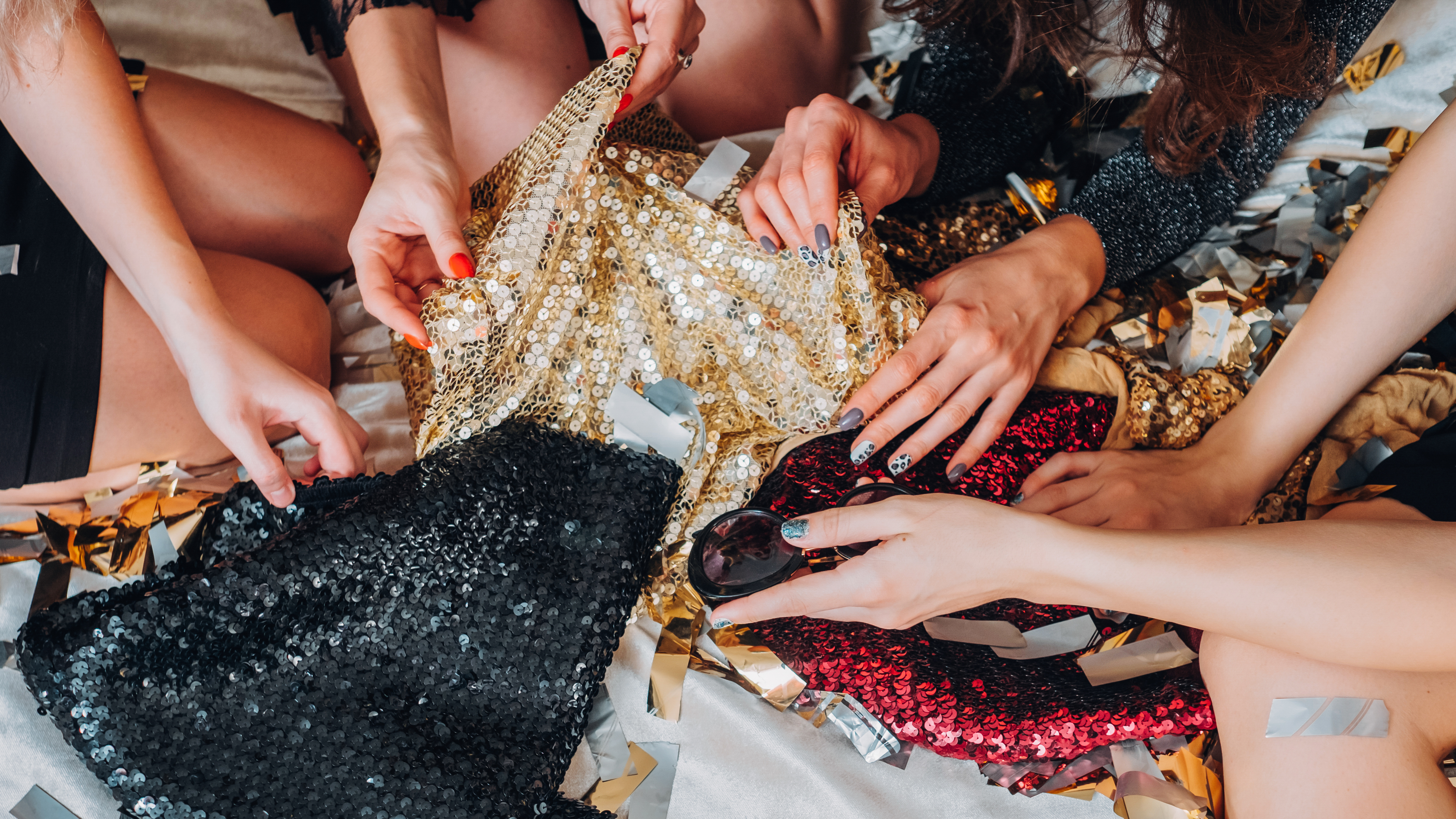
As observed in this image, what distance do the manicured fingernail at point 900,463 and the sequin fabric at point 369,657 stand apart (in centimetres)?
26

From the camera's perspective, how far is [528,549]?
2.62 feet

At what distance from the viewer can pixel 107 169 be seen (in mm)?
846

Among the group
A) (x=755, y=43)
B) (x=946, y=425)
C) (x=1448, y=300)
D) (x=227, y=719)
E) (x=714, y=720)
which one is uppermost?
(x=755, y=43)

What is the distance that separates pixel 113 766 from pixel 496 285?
513mm

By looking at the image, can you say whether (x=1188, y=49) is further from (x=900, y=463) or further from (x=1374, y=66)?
(x=900, y=463)

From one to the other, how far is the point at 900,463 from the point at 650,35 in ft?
1.69

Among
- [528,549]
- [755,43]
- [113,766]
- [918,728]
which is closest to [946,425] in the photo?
[918,728]

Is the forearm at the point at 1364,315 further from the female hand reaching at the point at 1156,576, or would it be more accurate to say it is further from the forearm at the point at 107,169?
the forearm at the point at 107,169

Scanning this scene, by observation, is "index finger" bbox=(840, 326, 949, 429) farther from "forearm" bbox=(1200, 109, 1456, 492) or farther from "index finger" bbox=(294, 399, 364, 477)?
"index finger" bbox=(294, 399, 364, 477)

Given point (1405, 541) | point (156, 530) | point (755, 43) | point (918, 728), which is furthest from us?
point (755, 43)

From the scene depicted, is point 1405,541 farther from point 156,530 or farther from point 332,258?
point 332,258

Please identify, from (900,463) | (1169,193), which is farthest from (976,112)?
(900,463)

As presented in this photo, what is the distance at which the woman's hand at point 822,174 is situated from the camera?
80cm

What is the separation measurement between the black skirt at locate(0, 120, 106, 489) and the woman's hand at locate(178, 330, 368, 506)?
196mm
